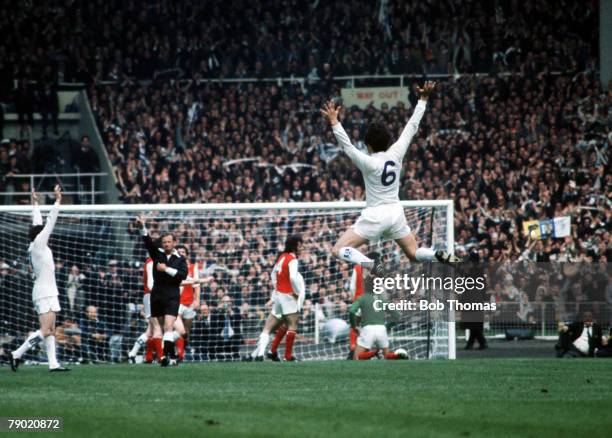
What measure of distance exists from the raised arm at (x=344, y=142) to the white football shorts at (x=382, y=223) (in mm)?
533

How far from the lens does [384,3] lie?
34625 mm

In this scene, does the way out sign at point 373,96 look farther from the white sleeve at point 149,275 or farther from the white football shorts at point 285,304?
the white sleeve at point 149,275

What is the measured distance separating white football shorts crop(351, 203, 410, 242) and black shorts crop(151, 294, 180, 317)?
14.5ft

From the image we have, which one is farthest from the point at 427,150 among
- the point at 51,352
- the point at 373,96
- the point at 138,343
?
the point at 51,352

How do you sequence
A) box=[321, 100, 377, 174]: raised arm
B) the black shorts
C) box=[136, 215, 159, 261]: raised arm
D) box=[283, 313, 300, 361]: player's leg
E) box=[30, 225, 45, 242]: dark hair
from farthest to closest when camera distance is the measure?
box=[283, 313, 300, 361]: player's leg, the black shorts, box=[136, 215, 159, 261]: raised arm, box=[30, 225, 45, 242]: dark hair, box=[321, 100, 377, 174]: raised arm

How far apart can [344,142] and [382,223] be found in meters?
1.09

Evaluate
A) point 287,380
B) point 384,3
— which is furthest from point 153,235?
point 384,3

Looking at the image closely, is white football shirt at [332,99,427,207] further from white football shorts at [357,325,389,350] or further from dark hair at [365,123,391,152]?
white football shorts at [357,325,389,350]

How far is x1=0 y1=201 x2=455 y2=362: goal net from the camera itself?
19.7 metres

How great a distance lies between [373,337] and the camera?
57.6ft

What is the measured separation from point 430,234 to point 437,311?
162cm

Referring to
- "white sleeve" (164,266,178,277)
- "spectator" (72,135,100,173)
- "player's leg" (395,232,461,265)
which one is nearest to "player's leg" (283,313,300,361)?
"white sleeve" (164,266,178,277)

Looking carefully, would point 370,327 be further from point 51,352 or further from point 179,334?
point 51,352

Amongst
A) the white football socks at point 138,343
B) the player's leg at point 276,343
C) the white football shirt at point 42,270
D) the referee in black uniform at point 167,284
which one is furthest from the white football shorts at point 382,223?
the white football socks at point 138,343
